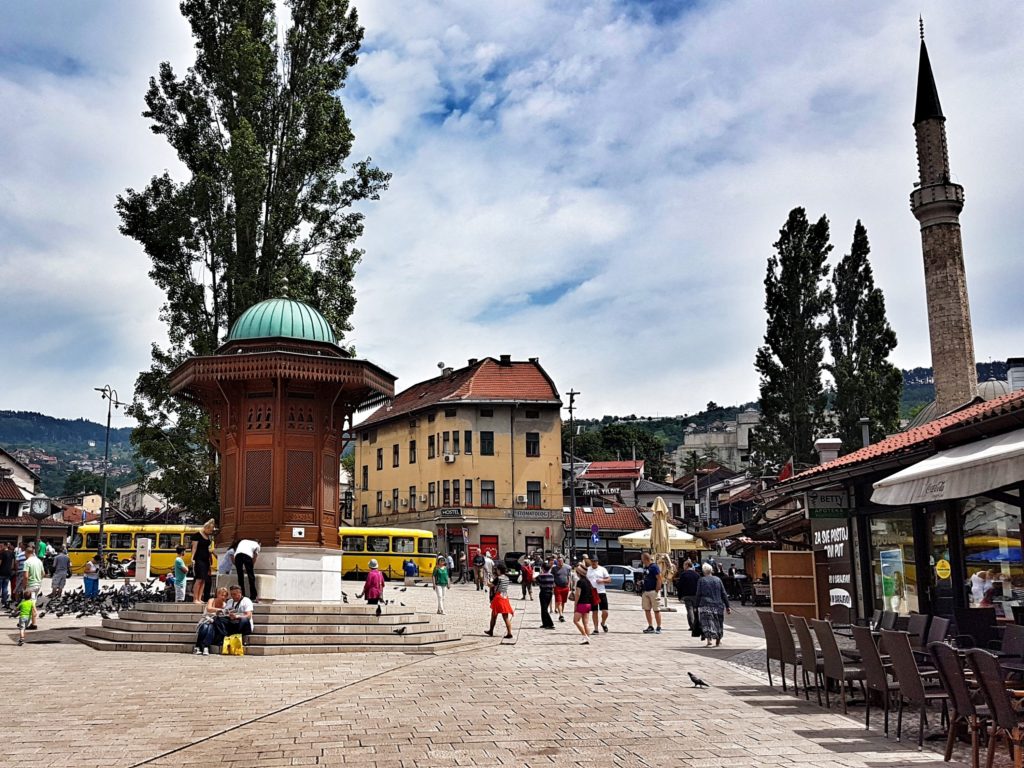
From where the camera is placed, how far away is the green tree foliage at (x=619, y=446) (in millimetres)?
115875

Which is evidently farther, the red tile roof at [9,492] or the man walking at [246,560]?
the red tile roof at [9,492]

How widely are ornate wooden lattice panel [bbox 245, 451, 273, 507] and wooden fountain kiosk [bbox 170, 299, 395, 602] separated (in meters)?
0.02

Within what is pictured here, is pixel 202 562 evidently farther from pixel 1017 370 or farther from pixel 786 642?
pixel 1017 370

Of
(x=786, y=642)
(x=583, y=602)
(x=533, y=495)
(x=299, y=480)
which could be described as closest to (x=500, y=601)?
(x=583, y=602)

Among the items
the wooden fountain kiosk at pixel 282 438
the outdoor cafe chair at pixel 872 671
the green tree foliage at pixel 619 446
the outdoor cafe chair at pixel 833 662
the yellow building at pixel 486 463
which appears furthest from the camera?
the green tree foliage at pixel 619 446

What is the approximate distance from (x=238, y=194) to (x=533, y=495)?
118 feet

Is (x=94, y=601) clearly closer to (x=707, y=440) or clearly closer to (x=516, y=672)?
(x=516, y=672)

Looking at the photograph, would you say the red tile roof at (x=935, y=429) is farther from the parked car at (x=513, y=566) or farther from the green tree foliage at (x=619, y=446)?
the green tree foliage at (x=619, y=446)

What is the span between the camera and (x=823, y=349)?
1628 inches

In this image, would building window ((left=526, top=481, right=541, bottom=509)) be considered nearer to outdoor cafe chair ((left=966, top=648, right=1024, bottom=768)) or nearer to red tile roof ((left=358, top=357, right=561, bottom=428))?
red tile roof ((left=358, top=357, right=561, bottom=428))

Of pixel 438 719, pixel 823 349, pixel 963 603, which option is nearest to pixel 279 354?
pixel 438 719

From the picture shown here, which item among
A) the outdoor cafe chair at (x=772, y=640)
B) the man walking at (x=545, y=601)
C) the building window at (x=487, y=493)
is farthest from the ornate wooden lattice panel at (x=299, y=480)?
the building window at (x=487, y=493)

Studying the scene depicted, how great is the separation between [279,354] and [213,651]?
5552mm

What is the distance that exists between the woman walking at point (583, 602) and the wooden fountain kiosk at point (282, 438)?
476cm
